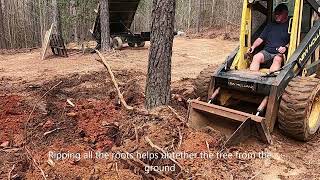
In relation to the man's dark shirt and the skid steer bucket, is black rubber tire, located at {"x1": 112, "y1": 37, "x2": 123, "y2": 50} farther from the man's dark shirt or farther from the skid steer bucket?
the skid steer bucket

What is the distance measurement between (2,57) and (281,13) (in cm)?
971

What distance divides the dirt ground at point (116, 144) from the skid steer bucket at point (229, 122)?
12 centimetres

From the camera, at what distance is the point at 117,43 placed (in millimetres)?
13070

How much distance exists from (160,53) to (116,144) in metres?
1.37

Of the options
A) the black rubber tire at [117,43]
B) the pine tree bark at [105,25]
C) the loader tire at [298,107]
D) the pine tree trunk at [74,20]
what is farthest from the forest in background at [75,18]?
the loader tire at [298,107]

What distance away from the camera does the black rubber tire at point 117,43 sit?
12953 mm

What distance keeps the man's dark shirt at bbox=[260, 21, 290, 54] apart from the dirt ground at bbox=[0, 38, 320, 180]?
136cm

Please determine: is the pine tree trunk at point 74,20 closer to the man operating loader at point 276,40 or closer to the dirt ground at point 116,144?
the dirt ground at point 116,144

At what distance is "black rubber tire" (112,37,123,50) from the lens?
510 inches

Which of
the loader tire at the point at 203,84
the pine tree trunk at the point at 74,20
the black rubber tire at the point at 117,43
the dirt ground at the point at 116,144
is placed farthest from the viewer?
the pine tree trunk at the point at 74,20

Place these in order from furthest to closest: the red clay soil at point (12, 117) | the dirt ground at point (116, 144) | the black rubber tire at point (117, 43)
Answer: the black rubber tire at point (117, 43) < the red clay soil at point (12, 117) < the dirt ground at point (116, 144)

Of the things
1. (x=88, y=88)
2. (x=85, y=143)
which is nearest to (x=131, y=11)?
(x=88, y=88)

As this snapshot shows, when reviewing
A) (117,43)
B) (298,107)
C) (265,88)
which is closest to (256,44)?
(265,88)

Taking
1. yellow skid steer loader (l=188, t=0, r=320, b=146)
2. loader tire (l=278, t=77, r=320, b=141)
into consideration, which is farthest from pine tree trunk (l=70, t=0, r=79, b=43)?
loader tire (l=278, t=77, r=320, b=141)
